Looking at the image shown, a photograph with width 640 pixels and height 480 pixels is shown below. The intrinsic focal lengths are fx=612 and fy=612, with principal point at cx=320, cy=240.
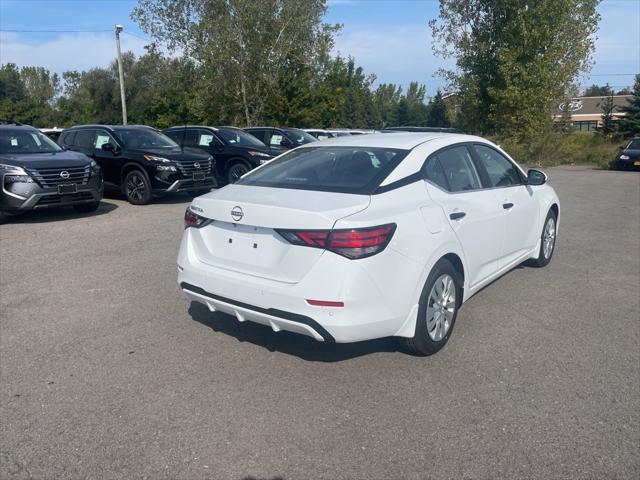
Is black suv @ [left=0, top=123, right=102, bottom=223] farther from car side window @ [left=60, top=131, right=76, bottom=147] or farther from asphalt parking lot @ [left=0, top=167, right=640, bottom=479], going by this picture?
asphalt parking lot @ [left=0, top=167, right=640, bottom=479]

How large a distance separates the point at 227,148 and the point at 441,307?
1111cm

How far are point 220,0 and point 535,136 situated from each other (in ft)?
56.6

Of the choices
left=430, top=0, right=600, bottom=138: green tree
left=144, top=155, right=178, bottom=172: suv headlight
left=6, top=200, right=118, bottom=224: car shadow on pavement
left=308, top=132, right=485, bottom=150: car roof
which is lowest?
left=6, top=200, right=118, bottom=224: car shadow on pavement

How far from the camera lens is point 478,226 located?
5.10 m

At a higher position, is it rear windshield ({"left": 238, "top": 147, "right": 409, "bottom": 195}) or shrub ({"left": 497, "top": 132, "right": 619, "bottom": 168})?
rear windshield ({"left": 238, "top": 147, "right": 409, "bottom": 195})

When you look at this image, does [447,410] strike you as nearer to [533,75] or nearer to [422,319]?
[422,319]

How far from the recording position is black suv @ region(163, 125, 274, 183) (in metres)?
14.6

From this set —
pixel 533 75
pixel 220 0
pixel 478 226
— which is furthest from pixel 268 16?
pixel 478 226

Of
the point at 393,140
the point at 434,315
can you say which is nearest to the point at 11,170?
the point at 393,140

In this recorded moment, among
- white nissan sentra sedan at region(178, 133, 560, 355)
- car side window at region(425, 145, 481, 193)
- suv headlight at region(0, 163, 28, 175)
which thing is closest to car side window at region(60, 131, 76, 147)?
suv headlight at region(0, 163, 28, 175)

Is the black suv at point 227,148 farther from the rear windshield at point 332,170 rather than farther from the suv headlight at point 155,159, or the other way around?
the rear windshield at point 332,170

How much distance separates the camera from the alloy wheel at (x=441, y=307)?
14.7 ft

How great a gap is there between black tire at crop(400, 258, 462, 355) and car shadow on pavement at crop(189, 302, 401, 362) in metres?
0.21

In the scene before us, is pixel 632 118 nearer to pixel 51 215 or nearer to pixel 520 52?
pixel 520 52
